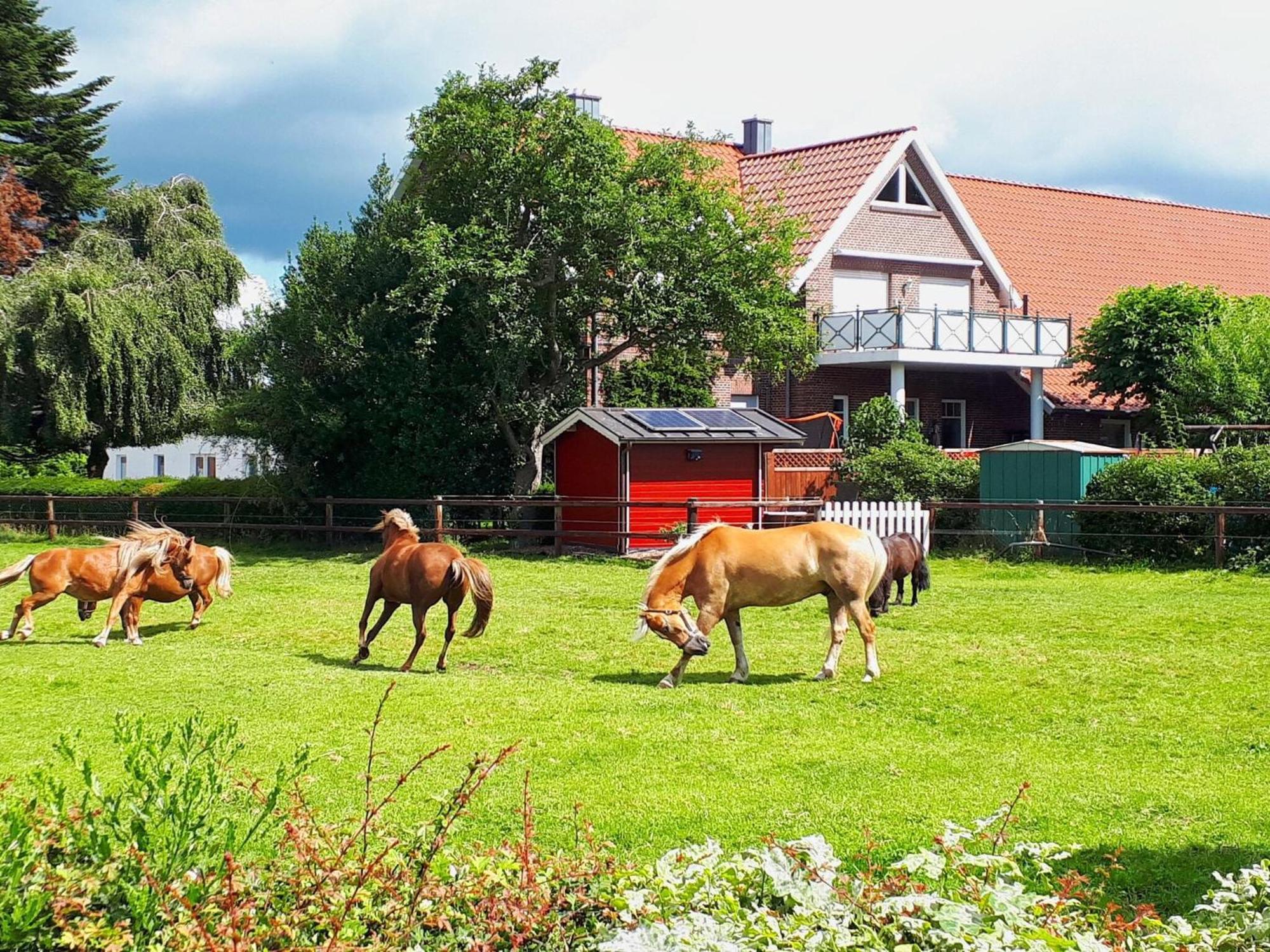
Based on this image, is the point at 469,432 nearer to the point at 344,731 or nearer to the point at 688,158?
the point at 688,158

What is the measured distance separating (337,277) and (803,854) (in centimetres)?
2358

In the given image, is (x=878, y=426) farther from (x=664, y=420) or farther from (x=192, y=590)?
(x=192, y=590)

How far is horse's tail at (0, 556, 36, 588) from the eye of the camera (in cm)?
1311

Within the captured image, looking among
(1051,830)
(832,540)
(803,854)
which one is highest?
(832,540)

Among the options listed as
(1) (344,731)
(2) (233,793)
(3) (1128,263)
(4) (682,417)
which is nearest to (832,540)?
(1) (344,731)

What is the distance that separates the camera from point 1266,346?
28.3 metres

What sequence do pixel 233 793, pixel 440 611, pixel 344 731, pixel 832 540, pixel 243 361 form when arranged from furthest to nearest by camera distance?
pixel 243 361 → pixel 440 611 → pixel 832 540 → pixel 344 731 → pixel 233 793

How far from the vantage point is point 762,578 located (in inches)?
429

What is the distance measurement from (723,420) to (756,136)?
56.2ft

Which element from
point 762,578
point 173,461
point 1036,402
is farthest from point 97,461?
point 762,578

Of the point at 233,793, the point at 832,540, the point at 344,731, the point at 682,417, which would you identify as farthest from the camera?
the point at 682,417

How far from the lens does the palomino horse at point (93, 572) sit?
13570mm

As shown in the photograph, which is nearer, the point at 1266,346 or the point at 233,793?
the point at 233,793

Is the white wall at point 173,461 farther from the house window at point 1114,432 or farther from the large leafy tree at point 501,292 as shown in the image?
the house window at point 1114,432
